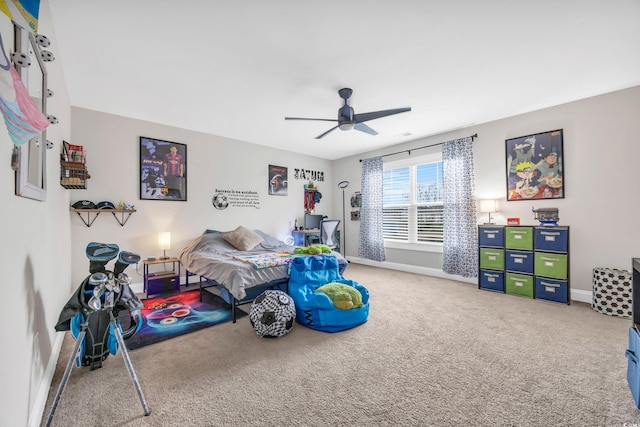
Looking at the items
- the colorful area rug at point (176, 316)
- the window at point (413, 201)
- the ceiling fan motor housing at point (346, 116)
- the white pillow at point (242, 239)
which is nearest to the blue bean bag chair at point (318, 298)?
the colorful area rug at point (176, 316)

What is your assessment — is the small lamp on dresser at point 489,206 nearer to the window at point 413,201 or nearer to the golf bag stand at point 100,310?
the window at point 413,201

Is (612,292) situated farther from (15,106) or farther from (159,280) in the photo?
(159,280)

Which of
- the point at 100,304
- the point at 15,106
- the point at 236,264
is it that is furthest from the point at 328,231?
the point at 15,106

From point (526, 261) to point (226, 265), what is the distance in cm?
395

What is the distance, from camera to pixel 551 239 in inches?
135

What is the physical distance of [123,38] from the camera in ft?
7.20

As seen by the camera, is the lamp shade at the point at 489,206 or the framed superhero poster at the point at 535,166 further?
the lamp shade at the point at 489,206

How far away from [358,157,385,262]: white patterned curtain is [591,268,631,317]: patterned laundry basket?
3.16m

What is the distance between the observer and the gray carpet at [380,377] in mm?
1500

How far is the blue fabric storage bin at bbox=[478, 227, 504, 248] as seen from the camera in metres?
3.84

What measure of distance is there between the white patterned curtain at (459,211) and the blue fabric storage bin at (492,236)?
0.96 ft

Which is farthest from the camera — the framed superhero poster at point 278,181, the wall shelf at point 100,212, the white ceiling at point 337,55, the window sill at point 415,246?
the framed superhero poster at point 278,181

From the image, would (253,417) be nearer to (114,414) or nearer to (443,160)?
(114,414)

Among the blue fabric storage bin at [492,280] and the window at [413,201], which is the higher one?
the window at [413,201]
